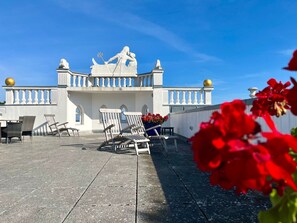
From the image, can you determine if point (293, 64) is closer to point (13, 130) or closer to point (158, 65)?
point (13, 130)

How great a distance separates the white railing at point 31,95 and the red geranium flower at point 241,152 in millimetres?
14824

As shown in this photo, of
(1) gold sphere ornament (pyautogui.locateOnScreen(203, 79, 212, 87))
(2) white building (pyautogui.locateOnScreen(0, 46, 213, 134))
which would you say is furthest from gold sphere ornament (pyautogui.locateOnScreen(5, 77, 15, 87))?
(1) gold sphere ornament (pyautogui.locateOnScreen(203, 79, 212, 87))

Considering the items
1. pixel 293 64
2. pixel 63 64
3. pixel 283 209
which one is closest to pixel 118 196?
pixel 283 209

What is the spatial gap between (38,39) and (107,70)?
17.0 ft

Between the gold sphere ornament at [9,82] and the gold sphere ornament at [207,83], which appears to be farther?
the gold sphere ornament at [207,83]

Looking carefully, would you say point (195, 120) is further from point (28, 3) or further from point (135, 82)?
point (135, 82)

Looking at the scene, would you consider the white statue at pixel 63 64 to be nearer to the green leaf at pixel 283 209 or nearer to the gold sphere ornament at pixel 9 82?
the gold sphere ornament at pixel 9 82

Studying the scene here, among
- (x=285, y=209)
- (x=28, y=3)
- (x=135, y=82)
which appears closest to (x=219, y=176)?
(x=285, y=209)

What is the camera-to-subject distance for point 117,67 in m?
15.5

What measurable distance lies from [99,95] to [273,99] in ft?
52.9

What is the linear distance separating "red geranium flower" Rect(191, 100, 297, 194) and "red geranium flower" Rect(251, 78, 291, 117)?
60cm

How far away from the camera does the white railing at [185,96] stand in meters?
14.4

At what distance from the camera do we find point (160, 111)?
14.2 meters

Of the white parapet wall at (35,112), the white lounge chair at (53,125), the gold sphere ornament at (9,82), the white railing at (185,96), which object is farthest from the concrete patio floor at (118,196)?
the gold sphere ornament at (9,82)
